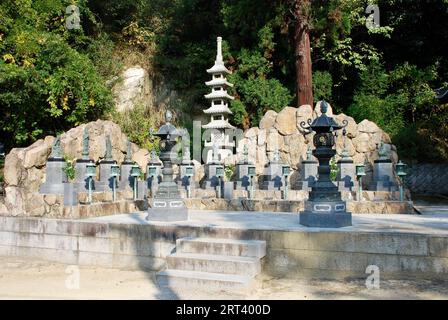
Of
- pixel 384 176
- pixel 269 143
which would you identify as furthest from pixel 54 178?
pixel 269 143

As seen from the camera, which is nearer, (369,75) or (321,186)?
(321,186)

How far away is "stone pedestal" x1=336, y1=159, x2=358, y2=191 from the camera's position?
1316 cm

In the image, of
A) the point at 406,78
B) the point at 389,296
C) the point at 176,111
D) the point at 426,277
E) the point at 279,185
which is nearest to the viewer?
the point at 389,296

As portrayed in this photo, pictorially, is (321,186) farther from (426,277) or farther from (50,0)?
(50,0)

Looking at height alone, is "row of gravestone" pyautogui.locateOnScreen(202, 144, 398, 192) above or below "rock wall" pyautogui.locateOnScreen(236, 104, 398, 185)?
below

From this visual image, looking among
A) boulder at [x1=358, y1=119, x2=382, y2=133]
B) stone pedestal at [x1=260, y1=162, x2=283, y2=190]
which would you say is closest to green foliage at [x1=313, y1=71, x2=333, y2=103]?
boulder at [x1=358, y1=119, x2=382, y2=133]

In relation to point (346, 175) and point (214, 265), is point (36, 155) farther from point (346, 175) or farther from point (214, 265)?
point (346, 175)

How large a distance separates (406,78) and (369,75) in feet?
7.03

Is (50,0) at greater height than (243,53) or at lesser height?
greater

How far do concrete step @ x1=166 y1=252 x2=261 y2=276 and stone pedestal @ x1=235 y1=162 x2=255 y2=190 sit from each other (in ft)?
27.9

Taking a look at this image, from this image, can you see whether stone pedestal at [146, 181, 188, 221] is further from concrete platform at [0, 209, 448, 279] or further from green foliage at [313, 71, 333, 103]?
green foliage at [313, 71, 333, 103]

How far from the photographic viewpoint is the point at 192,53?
26.0 meters

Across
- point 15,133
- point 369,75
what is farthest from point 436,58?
point 15,133

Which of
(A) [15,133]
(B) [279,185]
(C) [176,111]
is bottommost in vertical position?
(B) [279,185]
